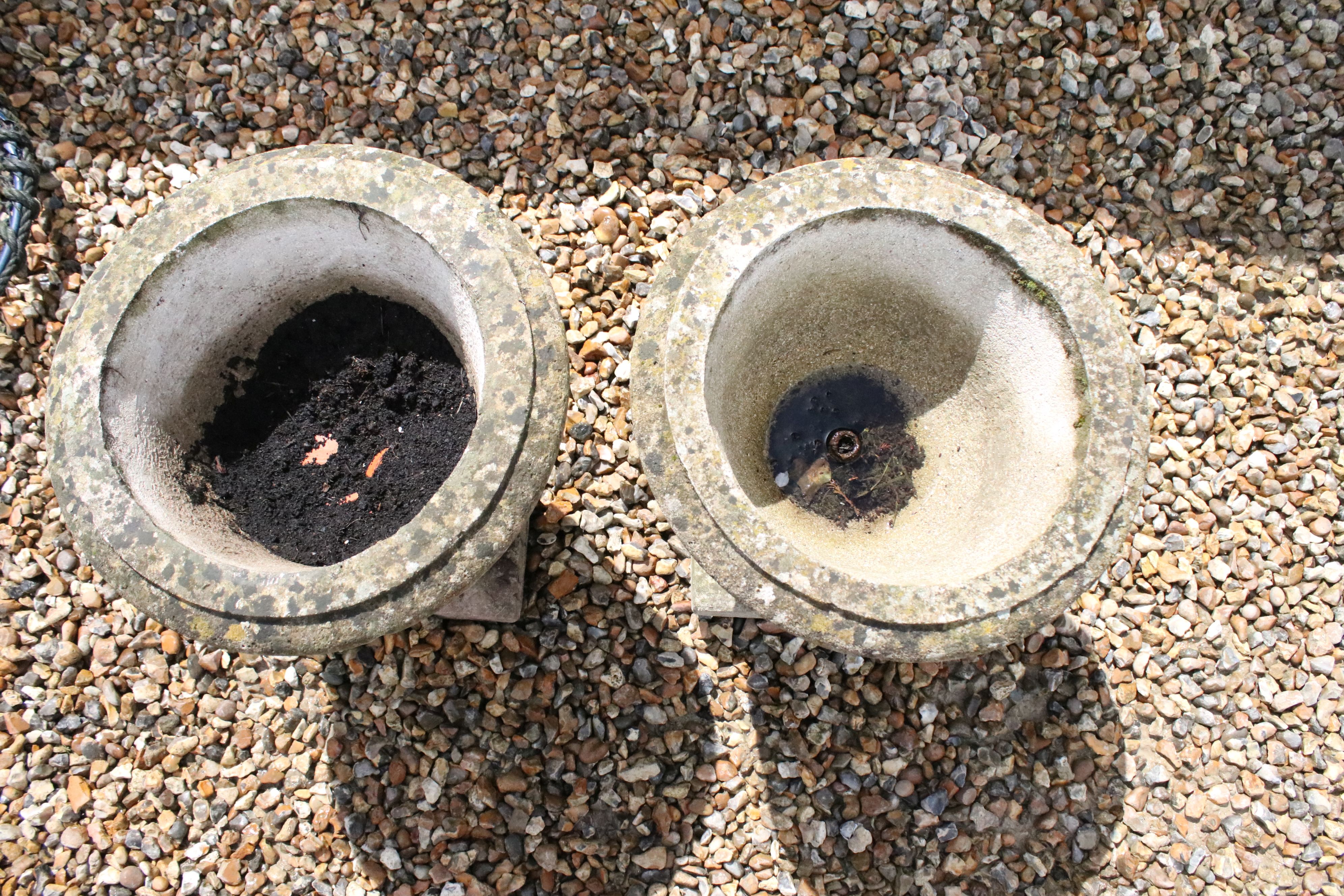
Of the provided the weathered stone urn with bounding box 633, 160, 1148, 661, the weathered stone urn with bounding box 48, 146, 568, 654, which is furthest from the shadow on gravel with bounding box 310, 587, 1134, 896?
the weathered stone urn with bounding box 48, 146, 568, 654

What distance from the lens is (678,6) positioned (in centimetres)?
361

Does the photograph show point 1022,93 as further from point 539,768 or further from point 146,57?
point 146,57

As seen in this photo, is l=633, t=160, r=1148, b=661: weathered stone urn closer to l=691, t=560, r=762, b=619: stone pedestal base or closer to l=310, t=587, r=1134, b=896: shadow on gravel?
l=691, t=560, r=762, b=619: stone pedestal base

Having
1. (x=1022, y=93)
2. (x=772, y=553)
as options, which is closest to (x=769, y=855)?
(x=772, y=553)

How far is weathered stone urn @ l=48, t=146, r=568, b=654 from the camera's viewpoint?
6.89 feet

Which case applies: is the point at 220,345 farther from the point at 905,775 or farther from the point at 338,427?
the point at 905,775

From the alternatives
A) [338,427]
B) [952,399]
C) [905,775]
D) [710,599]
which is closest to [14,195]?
[338,427]

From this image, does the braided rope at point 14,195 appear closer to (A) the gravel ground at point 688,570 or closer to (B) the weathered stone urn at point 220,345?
(A) the gravel ground at point 688,570

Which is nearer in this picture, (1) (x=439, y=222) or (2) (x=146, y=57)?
(1) (x=439, y=222)

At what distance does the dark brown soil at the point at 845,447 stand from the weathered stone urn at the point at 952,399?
0.07m

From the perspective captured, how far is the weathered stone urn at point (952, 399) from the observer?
6.97ft

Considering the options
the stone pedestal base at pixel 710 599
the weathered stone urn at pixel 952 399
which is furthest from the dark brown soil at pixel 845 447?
the stone pedestal base at pixel 710 599

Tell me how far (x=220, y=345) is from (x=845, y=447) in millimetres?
1997

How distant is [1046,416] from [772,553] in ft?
2.93
